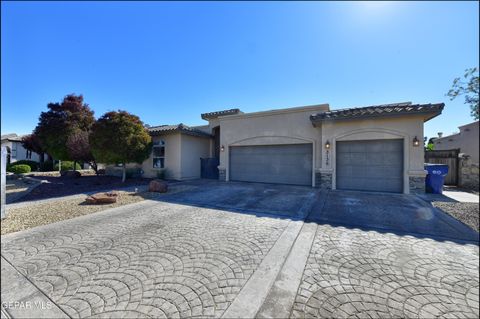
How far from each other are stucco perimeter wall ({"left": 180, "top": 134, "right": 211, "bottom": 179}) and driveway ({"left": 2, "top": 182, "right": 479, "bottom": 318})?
8.33 meters

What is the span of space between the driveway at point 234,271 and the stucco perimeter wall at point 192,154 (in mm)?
8325

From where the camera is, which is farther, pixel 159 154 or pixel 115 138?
pixel 159 154

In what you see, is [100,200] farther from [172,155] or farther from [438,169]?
[438,169]

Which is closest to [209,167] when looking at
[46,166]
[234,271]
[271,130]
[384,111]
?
[271,130]

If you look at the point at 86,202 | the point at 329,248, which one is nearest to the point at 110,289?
the point at 329,248

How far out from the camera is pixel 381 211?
570 centimetres

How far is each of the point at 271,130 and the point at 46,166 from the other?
913 inches

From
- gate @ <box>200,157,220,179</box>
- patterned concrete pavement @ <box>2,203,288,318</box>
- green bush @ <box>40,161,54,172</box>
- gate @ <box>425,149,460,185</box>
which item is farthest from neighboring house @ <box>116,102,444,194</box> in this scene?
green bush @ <box>40,161,54,172</box>

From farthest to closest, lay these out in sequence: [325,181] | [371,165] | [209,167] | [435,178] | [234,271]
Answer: [209,167], [325,181], [371,165], [435,178], [234,271]

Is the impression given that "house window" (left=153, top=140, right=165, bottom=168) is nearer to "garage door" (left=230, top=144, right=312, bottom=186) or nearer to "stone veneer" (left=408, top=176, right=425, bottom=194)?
"garage door" (left=230, top=144, right=312, bottom=186)

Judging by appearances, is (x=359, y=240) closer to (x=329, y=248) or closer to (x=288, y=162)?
(x=329, y=248)

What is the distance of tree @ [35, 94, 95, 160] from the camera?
13.1 m

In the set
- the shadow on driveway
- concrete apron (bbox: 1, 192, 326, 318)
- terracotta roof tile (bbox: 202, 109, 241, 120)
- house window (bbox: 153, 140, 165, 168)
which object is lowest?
concrete apron (bbox: 1, 192, 326, 318)

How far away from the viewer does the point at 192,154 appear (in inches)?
544
